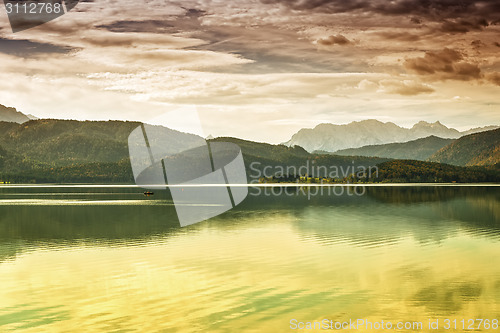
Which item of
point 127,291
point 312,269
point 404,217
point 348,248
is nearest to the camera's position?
point 127,291

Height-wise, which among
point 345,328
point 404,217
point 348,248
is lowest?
point 404,217

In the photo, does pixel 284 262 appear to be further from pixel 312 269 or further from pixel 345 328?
pixel 345 328

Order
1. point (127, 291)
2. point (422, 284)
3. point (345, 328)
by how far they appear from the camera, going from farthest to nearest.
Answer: point (422, 284) → point (127, 291) → point (345, 328)

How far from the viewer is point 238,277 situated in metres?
32.8

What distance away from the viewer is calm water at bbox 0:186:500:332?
2417 cm

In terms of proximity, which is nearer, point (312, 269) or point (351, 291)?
point (351, 291)

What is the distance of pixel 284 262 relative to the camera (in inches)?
1519

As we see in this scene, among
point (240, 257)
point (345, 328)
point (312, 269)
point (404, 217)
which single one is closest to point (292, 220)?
point (404, 217)

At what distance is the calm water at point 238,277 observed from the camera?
24.2 m

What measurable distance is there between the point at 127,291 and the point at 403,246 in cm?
2757

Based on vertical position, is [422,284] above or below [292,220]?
above

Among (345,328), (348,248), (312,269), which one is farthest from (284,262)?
(345,328)

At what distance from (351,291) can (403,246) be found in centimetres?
1979

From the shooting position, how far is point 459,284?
103ft
